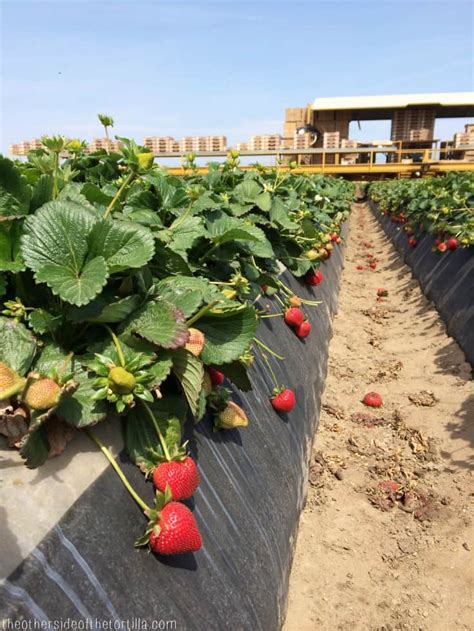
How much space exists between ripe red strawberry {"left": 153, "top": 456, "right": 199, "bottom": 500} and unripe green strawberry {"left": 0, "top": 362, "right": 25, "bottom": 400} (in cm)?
42

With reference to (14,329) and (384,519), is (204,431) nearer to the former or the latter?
(14,329)

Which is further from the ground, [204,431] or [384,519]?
[204,431]

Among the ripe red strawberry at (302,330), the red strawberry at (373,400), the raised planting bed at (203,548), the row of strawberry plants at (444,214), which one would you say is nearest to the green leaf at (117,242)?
the raised planting bed at (203,548)

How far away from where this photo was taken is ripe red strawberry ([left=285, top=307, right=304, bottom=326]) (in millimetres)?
3559

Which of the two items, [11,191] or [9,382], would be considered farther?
[11,191]

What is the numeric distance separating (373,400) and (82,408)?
3.44 m

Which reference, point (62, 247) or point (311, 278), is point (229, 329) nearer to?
point (62, 247)

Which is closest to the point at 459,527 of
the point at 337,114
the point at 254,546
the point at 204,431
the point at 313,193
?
the point at 254,546

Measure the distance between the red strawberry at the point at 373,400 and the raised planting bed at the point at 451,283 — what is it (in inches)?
46.5

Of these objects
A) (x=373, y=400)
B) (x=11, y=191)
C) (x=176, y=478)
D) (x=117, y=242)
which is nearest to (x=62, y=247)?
(x=117, y=242)

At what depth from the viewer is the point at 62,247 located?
1474mm

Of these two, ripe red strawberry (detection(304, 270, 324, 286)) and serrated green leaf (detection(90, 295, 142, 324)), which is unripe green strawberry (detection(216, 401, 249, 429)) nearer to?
serrated green leaf (detection(90, 295, 142, 324))

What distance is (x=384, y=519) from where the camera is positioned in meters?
3.02

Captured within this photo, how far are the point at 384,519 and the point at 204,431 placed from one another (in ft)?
5.36
